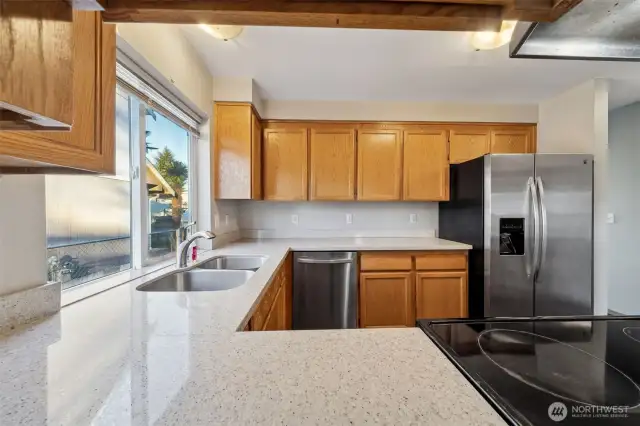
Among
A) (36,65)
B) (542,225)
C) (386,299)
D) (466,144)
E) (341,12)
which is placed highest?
(466,144)

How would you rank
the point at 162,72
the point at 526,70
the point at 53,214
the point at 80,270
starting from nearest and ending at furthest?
the point at 53,214
the point at 80,270
the point at 162,72
the point at 526,70

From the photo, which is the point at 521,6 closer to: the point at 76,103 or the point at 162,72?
the point at 76,103

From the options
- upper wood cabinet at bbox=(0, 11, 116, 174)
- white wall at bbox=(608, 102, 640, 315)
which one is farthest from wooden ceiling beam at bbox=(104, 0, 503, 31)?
white wall at bbox=(608, 102, 640, 315)

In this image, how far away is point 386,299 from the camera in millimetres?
2598

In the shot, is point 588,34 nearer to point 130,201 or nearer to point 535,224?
point 535,224

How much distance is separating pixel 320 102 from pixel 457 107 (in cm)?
142

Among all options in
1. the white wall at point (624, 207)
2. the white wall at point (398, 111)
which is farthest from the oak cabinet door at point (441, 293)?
the white wall at point (624, 207)

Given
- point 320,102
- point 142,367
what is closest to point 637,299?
point 320,102

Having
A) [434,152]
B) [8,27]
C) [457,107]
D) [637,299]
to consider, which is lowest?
[637,299]

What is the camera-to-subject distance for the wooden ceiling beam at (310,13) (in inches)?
22.6

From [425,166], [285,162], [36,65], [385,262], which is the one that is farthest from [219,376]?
[425,166]

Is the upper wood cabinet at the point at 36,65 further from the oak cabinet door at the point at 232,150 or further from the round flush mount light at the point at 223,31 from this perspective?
the oak cabinet door at the point at 232,150

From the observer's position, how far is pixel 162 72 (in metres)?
1.60

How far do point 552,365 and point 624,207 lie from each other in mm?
3683
